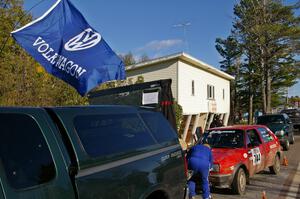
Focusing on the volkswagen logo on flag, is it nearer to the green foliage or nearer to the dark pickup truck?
the dark pickup truck

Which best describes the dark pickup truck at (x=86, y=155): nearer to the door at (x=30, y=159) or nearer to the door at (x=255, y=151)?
the door at (x=30, y=159)

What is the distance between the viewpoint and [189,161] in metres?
8.23

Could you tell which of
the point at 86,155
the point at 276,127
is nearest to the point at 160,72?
the point at 276,127

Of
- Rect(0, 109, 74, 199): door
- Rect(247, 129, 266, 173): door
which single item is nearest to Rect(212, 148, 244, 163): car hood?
Rect(247, 129, 266, 173): door

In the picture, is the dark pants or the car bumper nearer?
the dark pants

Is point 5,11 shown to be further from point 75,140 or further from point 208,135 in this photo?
point 75,140

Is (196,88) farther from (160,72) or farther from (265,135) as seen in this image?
(265,135)

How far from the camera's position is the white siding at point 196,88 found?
25484mm

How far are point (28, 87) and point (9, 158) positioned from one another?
1020cm

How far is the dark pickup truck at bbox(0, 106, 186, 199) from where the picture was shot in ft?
10.5

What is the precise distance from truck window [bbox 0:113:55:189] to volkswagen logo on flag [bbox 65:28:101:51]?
351cm

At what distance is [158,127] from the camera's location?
18.1 ft

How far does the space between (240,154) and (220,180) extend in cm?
98

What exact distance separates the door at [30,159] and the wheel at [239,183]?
6468 millimetres
